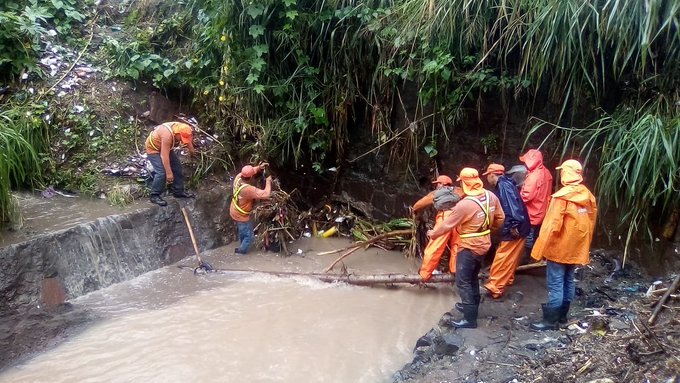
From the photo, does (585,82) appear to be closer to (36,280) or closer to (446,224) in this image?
(446,224)

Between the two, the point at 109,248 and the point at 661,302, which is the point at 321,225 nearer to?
the point at 109,248

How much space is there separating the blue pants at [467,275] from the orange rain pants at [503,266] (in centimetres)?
60

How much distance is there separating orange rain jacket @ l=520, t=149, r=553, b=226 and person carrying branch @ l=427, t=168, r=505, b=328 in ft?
1.89

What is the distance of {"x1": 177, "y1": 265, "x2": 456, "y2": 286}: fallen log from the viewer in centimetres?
626

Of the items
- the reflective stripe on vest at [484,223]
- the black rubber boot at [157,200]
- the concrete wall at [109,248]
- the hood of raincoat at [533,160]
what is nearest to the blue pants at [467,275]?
the reflective stripe on vest at [484,223]

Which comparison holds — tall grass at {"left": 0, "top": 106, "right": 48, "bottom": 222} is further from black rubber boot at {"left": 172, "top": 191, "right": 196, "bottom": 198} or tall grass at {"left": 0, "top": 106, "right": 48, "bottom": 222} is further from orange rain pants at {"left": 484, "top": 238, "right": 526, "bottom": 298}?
orange rain pants at {"left": 484, "top": 238, "right": 526, "bottom": 298}

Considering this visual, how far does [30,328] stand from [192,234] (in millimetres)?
2228

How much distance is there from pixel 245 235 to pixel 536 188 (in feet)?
12.1

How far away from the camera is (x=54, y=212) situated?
675 cm

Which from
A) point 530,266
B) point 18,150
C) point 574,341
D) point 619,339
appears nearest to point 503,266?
point 530,266

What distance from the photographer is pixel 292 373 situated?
4.90 meters

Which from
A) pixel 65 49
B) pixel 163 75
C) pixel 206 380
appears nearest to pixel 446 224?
pixel 206 380

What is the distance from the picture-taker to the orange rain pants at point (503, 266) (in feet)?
18.7

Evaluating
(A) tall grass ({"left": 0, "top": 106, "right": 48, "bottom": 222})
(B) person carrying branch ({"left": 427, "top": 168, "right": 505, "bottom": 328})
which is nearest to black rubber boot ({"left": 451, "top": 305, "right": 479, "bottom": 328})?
(B) person carrying branch ({"left": 427, "top": 168, "right": 505, "bottom": 328})
